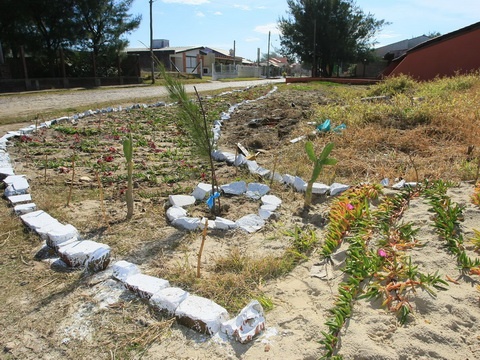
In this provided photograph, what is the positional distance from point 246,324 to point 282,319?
23 centimetres

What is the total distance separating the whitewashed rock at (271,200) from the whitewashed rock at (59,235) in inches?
66.0

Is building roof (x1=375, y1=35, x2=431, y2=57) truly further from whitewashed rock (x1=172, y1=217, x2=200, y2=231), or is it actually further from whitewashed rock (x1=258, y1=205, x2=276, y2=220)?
whitewashed rock (x1=172, y1=217, x2=200, y2=231)

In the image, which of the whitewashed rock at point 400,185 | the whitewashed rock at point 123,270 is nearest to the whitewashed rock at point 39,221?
the whitewashed rock at point 123,270

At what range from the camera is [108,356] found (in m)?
1.79

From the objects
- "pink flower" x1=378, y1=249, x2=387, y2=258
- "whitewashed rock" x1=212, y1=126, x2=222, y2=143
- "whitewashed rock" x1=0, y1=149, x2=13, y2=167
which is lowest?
"pink flower" x1=378, y1=249, x2=387, y2=258

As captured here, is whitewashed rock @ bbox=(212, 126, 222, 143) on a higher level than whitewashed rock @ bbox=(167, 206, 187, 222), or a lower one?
higher

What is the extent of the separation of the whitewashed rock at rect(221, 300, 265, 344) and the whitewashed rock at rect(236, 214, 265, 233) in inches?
45.7

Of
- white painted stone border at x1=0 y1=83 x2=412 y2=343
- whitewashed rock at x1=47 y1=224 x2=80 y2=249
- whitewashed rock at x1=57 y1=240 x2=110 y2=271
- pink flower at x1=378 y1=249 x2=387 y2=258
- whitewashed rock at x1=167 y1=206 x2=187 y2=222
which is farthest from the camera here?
whitewashed rock at x1=167 y1=206 x2=187 y2=222

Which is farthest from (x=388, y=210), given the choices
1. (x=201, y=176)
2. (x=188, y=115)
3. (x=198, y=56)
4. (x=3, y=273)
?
(x=198, y=56)

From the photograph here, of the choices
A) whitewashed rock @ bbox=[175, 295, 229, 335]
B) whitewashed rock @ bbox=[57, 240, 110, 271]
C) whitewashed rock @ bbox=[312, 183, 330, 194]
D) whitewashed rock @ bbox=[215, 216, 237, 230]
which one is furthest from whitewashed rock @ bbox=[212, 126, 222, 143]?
whitewashed rock @ bbox=[175, 295, 229, 335]

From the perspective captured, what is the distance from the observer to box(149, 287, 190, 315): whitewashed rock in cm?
204

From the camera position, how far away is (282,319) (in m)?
1.99

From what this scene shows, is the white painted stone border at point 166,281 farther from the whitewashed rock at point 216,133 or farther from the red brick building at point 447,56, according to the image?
the red brick building at point 447,56

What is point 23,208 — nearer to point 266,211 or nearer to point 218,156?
point 266,211
